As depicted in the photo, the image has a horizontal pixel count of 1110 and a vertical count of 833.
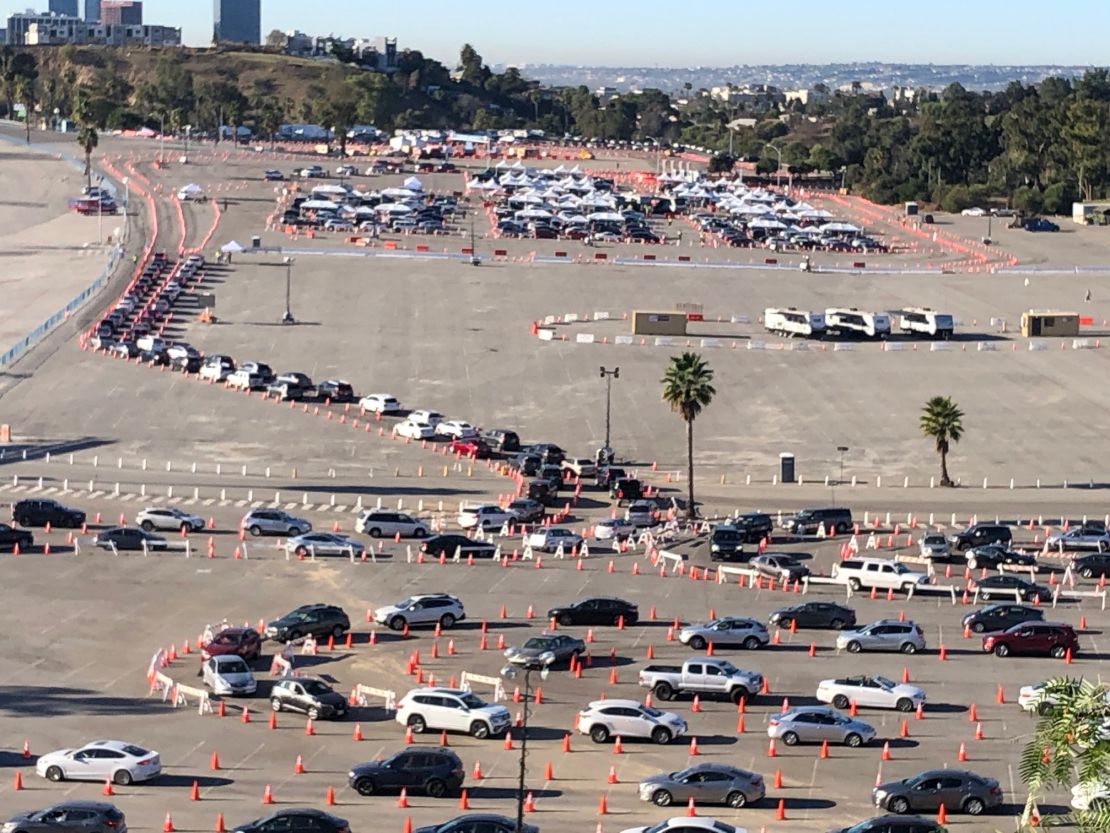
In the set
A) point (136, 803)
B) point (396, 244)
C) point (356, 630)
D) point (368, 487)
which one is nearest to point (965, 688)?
point (356, 630)

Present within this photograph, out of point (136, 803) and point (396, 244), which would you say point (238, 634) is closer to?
point (136, 803)

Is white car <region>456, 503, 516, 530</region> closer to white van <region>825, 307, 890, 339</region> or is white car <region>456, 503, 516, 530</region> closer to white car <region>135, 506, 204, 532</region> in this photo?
white car <region>135, 506, 204, 532</region>

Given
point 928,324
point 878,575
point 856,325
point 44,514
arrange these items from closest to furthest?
point 878,575, point 44,514, point 856,325, point 928,324

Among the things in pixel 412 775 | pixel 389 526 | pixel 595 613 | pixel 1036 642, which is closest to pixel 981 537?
pixel 1036 642

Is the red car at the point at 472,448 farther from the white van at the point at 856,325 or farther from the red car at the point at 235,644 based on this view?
the white van at the point at 856,325

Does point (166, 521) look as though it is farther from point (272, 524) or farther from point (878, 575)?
point (878, 575)

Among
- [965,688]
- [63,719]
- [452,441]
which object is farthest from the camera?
[452,441]
